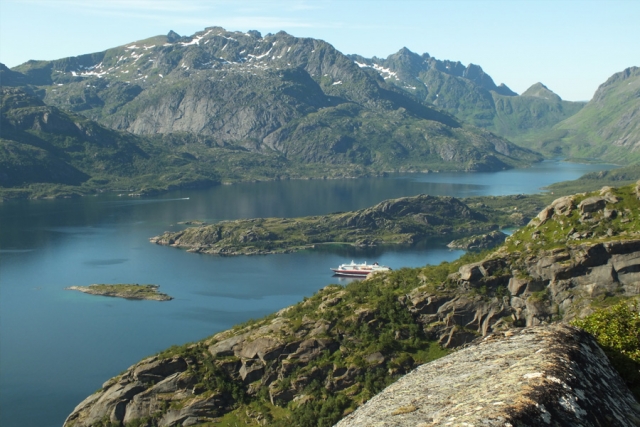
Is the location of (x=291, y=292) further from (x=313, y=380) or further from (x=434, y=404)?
(x=434, y=404)

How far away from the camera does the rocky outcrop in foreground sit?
695 inches

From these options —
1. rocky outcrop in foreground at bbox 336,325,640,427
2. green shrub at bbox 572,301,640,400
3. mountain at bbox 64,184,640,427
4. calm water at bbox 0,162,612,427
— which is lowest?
calm water at bbox 0,162,612,427

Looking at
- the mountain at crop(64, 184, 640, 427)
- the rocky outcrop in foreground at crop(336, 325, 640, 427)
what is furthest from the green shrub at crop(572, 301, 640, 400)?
the mountain at crop(64, 184, 640, 427)

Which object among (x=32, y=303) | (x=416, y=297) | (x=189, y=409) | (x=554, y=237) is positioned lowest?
(x=32, y=303)

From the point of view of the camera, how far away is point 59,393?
102125 mm

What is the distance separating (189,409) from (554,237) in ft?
157

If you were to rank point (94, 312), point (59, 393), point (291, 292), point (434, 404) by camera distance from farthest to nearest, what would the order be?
point (291, 292)
point (94, 312)
point (59, 393)
point (434, 404)

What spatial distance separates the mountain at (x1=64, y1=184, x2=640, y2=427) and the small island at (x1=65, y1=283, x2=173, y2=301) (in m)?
77.9

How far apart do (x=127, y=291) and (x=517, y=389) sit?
156 meters

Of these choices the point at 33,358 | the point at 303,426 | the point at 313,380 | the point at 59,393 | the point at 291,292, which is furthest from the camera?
the point at 291,292

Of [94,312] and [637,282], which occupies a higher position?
[637,282]

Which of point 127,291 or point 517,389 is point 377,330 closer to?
point 517,389

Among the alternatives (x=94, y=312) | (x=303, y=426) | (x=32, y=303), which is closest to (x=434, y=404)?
(x=303, y=426)

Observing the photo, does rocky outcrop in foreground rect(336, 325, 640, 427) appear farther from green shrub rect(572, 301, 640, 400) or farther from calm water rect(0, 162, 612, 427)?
calm water rect(0, 162, 612, 427)
